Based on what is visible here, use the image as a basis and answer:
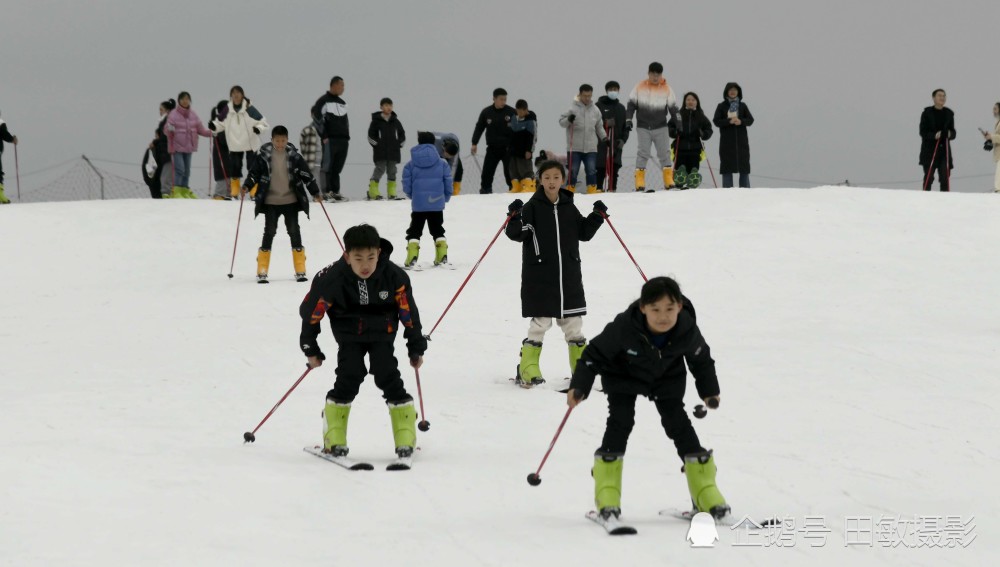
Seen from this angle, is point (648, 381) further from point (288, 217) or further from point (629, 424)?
point (288, 217)

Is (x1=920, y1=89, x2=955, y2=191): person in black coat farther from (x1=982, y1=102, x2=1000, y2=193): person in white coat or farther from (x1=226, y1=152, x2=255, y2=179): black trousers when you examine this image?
(x1=226, y1=152, x2=255, y2=179): black trousers

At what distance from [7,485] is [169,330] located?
5.92 m

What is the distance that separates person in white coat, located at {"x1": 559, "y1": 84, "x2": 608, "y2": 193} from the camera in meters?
19.4

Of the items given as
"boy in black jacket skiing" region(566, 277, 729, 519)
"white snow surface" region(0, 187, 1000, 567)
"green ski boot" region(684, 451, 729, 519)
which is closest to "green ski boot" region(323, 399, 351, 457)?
"white snow surface" region(0, 187, 1000, 567)

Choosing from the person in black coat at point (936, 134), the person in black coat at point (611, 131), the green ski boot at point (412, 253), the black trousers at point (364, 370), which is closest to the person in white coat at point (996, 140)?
the person in black coat at point (936, 134)

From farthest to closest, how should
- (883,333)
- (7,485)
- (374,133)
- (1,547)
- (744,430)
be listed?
(374,133), (883,333), (744,430), (7,485), (1,547)

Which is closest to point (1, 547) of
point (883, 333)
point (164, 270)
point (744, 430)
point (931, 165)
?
point (744, 430)

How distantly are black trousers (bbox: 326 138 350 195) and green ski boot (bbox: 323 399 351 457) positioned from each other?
12.5 m

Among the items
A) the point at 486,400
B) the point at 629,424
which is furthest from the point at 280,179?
the point at 629,424

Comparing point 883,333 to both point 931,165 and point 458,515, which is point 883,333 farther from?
point 931,165

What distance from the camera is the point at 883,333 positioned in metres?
11.8

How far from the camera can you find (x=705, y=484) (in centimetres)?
604

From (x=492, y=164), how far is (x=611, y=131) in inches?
78.4

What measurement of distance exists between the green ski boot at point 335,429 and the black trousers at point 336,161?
12.5 meters
